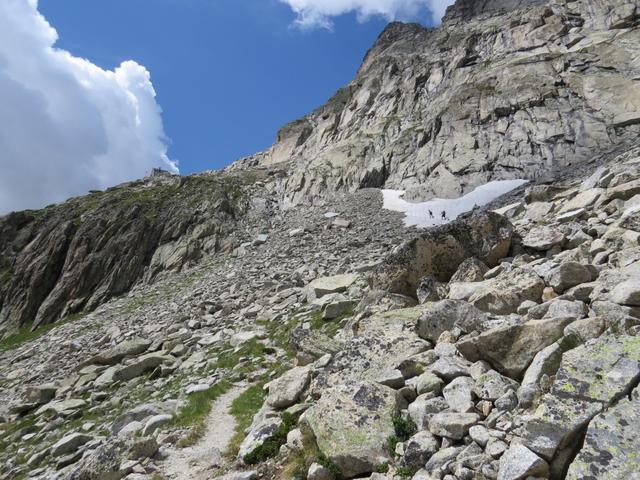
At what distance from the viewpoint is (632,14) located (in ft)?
210

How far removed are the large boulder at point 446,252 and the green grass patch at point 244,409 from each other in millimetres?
6089

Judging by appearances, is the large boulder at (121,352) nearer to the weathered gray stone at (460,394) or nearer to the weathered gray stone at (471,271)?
the weathered gray stone at (471,271)

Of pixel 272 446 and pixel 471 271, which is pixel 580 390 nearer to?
pixel 272 446

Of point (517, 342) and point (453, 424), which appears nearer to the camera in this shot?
point (453, 424)

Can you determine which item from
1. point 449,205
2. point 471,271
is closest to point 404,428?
point 471,271

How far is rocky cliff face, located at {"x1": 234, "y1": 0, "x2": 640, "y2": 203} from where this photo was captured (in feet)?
164

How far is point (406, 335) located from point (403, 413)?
293cm

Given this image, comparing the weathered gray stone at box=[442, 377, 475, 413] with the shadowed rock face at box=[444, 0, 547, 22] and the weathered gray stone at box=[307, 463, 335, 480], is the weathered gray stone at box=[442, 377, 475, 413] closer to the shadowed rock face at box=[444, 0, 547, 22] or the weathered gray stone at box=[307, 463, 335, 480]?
the weathered gray stone at box=[307, 463, 335, 480]

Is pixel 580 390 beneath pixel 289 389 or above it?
above

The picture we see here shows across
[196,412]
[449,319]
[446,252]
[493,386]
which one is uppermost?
[446,252]

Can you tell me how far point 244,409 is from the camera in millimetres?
13836

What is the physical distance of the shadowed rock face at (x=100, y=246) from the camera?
52.4 meters

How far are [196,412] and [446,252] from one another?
10741 millimetres

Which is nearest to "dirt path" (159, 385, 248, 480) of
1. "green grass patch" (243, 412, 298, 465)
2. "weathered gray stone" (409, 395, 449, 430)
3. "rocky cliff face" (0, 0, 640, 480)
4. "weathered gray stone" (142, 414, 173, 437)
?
"rocky cliff face" (0, 0, 640, 480)
